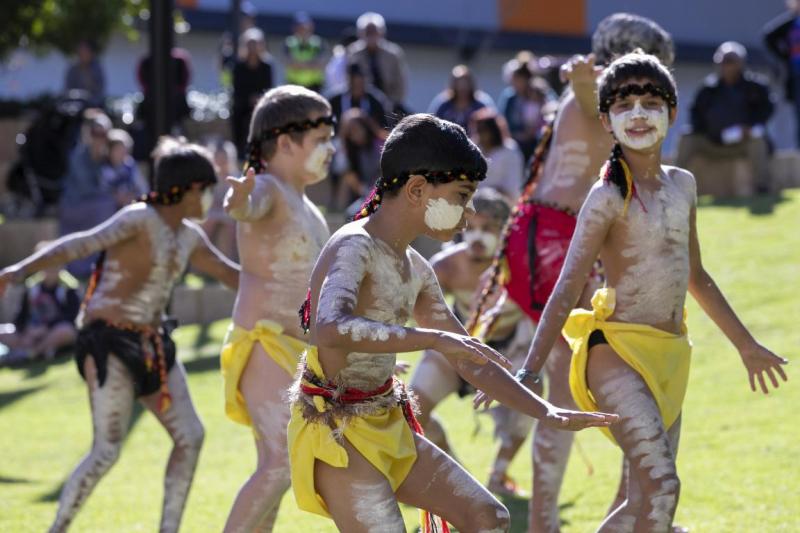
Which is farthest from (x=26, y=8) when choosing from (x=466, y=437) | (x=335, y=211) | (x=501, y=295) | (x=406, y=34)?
(x=501, y=295)

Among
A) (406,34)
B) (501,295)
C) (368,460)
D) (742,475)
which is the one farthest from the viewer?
(406,34)

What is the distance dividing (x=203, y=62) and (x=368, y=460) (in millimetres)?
21428

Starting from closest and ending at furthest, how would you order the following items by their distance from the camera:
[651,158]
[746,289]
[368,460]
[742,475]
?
[368,460] → [651,158] → [742,475] → [746,289]

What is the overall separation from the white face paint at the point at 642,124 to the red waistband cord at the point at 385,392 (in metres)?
1.27

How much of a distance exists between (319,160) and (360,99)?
9.46 metres

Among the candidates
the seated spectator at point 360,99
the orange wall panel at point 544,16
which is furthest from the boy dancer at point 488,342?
the orange wall panel at point 544,16

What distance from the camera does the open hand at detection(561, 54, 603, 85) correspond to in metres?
6.01

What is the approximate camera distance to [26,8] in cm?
1880

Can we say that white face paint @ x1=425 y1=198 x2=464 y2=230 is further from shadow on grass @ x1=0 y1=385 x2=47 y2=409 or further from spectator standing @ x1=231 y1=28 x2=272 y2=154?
spectator standing @ x1=231 y1=28 x2=272 y2=154

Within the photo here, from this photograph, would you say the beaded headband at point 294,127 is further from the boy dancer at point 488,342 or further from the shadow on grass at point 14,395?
the shadow on grass at point 14,395

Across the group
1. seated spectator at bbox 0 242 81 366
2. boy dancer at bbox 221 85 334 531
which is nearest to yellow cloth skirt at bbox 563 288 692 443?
boy dancer at bbox 221 85 334 531

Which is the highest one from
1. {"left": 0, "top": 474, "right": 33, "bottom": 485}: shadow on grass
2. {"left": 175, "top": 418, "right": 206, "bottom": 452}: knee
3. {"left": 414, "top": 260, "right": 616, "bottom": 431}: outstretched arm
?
{"left": 414, "top": 260, "right": 616, "bottom": 431}: outstretched arm

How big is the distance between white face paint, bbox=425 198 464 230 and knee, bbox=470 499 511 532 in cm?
82

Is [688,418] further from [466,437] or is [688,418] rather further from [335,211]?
[335,211]
